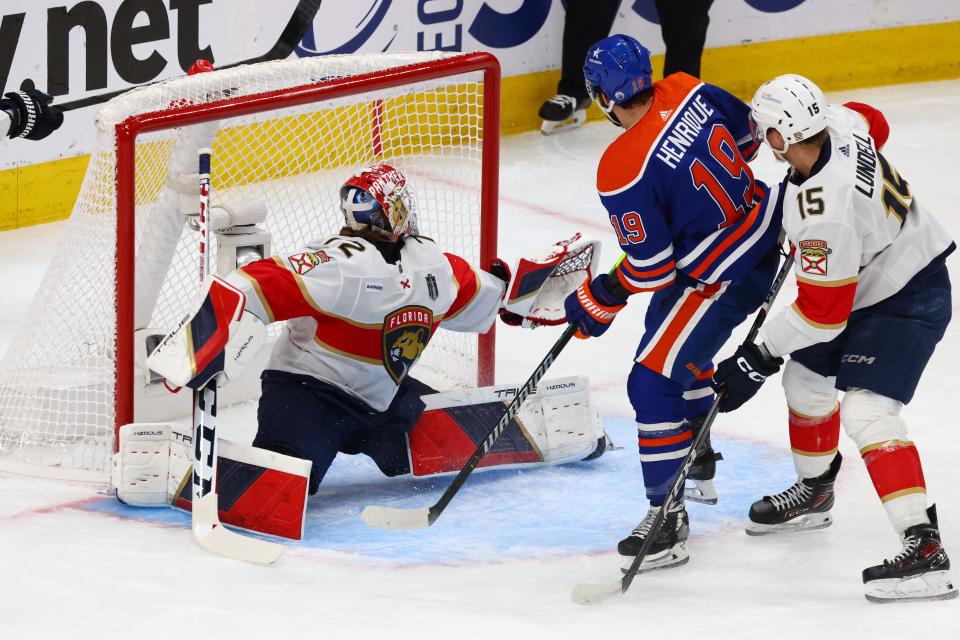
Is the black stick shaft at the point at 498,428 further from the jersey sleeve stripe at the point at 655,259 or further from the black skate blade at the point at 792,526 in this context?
the black skate blade at the point at 792,526

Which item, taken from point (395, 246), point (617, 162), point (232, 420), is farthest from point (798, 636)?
point (232, 420)

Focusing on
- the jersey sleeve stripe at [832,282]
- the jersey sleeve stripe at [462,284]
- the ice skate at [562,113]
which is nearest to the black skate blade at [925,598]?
the jersey sleeve stripe at [832,282]

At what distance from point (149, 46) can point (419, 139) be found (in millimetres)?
1468

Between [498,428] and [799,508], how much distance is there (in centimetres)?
Answer: 71

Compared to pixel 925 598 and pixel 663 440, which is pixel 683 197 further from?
pixel 925 598

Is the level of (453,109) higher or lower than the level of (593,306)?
lower

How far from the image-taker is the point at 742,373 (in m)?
3.33

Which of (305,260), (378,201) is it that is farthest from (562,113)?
(305,260)

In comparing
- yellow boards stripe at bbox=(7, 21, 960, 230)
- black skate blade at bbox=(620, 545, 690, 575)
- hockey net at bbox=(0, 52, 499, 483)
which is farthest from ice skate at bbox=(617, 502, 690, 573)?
yellow boards stripe at bbox=(7, 21, 960, 230)

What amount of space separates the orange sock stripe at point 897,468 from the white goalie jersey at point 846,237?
0.83 ft

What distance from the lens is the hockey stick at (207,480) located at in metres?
3.45

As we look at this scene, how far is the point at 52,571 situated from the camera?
3.27 meters

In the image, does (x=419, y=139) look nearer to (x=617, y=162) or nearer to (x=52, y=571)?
(x=617, y=162)

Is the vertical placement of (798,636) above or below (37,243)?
above
